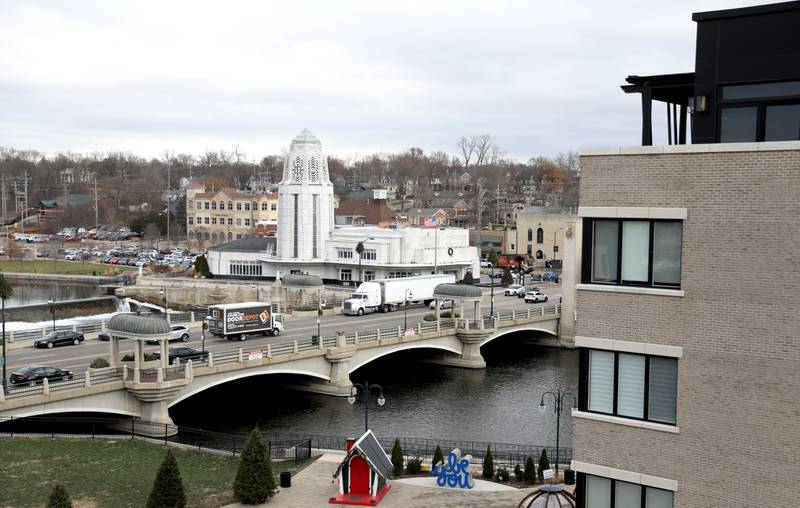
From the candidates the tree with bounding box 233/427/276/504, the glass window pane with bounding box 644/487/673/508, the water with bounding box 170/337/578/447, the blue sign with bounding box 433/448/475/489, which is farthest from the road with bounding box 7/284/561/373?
the glass window pane with bounding box 644/487/673/508

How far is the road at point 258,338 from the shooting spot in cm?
4981

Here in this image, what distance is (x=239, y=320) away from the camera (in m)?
60.9

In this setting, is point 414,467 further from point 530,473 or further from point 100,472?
point 100,472

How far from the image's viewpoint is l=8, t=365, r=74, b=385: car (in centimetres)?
4325

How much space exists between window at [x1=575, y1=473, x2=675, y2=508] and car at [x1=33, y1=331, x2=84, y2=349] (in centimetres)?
4576

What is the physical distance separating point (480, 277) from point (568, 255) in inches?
1477

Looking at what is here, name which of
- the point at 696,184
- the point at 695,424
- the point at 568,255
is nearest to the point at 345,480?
the point at 695,424

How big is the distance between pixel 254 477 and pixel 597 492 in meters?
14.4

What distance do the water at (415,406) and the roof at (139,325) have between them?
7330 mm

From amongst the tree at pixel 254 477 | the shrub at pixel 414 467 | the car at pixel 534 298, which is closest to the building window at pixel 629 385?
the tree at pixel 254 477

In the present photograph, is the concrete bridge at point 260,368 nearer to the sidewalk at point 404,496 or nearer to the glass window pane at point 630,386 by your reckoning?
the sidewalk at point 404,496

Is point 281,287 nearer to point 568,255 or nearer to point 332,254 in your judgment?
point 332,254

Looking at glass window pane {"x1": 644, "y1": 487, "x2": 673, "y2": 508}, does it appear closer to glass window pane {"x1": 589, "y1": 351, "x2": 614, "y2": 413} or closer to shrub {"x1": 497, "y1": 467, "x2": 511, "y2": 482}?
glass window pane {"x1": 589, "y1": 351, "x2": 614, "y2": 413}

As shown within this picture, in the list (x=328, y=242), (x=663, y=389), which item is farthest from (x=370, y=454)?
(x=328, y=242)
